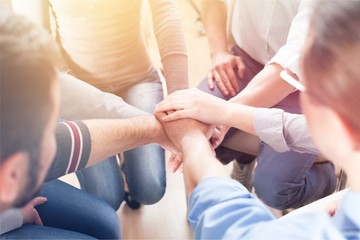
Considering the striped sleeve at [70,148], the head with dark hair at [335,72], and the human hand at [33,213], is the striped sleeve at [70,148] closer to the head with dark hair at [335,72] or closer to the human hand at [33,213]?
the human hand at [33,213]

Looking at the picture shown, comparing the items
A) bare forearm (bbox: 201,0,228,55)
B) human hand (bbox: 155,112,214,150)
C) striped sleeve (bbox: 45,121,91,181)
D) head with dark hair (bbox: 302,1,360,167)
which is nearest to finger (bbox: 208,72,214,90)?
bare forearm (bbox: 201,0,228,55)

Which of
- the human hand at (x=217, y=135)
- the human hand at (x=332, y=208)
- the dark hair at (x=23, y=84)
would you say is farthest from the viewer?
the human hand at (x=217, y=135)

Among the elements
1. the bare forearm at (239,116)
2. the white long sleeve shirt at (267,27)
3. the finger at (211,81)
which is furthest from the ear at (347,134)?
the finger at (211,81)

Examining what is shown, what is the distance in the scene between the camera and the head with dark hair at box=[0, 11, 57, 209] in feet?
1.40

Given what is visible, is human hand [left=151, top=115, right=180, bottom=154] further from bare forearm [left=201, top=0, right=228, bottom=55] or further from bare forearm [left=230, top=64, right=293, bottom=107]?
bare forearm [left=201, top=0, right=228, bottom=55]

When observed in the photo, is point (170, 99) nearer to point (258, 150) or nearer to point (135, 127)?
point (135, 127)

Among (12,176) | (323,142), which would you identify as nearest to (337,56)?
(323,142)

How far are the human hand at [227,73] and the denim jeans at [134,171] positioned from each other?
0.65 ft

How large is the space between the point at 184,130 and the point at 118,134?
16 cm

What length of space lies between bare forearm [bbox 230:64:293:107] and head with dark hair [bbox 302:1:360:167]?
1.99 ft

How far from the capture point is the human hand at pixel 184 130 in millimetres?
997

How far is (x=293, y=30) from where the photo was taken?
107cm

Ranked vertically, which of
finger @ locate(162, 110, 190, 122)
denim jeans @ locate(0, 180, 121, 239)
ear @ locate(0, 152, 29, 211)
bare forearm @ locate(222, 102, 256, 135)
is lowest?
denim jeans @ locate(0, 180, 121, 239)

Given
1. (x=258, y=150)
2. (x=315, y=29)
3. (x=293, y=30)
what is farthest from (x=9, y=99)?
(x=258, y=150)
